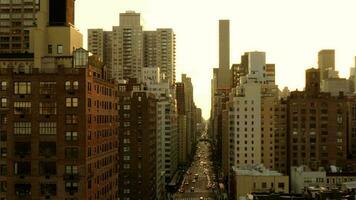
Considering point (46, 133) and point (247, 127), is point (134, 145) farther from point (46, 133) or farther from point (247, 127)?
point (46, 133)

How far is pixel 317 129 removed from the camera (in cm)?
17675

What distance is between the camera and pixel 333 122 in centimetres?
17750

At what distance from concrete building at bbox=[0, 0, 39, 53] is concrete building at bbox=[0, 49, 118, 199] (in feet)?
271

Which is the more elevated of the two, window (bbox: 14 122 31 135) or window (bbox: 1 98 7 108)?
window (bbox: 1 98 7 108)

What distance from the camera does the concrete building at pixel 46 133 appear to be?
75250mm

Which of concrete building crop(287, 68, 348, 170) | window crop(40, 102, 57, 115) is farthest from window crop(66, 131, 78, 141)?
concrete building crop(287, 68, 348, 170)

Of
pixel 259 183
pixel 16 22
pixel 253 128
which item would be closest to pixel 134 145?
pixel 259 183

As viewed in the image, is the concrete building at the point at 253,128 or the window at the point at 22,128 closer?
the window at the point at 22,128

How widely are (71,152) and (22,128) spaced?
6512 mm

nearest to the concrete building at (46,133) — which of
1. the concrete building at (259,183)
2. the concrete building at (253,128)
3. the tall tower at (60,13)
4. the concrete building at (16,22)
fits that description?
the tall tower at (60,13)

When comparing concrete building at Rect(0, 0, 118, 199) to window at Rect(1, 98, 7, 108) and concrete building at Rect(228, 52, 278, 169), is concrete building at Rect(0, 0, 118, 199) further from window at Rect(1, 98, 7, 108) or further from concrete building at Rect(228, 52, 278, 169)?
concrete building at Rect(228, 52, 278, 169)

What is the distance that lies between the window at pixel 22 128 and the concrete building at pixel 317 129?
11041 cm

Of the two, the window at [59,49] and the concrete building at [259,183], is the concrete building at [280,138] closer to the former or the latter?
the concrete building at [259,183]

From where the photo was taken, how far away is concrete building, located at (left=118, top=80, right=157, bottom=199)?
146 meters
